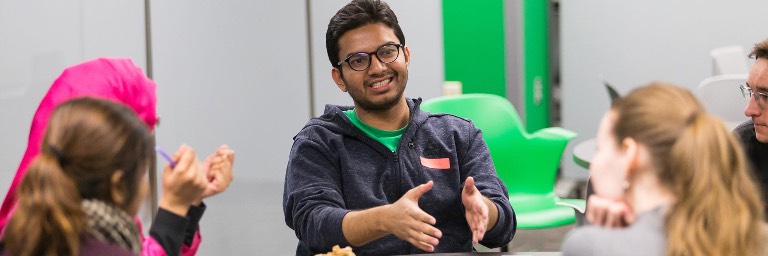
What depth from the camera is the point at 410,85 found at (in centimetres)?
481

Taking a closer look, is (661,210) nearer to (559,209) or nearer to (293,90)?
(559,209)

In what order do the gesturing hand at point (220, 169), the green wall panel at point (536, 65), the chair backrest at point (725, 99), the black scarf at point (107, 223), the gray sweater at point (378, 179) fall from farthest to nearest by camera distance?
1. the green wall panel at point (536, 65)
2. the chair backrest at point (725, 99)
3. the gray sweater at point (378, 179)
4. the gesturing hand at point (220, 169)
5. the black scarf at point (107, 223)

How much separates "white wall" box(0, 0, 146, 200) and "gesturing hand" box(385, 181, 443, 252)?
1.15 metres

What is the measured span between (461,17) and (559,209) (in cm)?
314

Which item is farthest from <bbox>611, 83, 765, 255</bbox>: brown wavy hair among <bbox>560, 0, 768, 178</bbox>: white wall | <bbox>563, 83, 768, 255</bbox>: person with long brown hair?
<bbox>560, 0, 768, 178</bbox>: white wall

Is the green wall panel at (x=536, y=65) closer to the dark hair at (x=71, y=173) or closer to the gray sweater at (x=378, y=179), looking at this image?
Answer: the gray sweater at (x=378, y=179)

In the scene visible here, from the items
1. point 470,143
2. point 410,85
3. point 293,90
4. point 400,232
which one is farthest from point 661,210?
point 410,85

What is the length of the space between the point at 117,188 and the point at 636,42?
647 centimetres

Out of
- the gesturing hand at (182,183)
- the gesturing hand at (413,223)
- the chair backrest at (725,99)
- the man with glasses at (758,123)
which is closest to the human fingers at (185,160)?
the gesturing hand at (182,183)

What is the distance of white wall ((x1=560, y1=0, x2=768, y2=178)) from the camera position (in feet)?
24.1

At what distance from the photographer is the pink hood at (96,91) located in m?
2.11

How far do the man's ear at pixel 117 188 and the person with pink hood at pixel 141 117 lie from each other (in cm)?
17

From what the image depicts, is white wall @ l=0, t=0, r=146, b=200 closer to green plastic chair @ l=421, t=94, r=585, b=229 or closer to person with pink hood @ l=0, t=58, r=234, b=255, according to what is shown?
person with pink hood @ l=0, t=58, r=234, b=255

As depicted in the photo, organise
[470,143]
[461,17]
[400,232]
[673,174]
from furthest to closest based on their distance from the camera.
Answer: [461,17] → [470,143] → [400,232] → [673,174]
